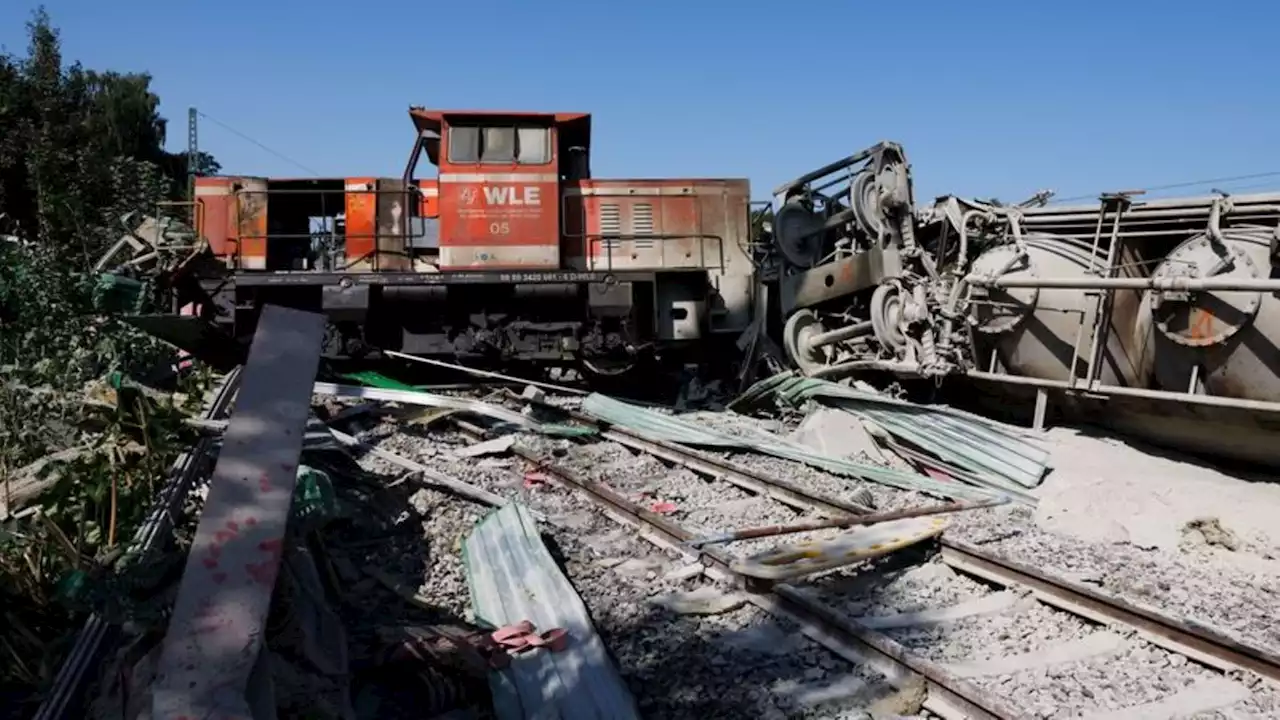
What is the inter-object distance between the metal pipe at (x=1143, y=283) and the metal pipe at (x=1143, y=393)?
0.81 m

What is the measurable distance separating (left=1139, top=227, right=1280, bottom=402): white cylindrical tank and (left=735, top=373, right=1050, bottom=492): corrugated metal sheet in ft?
4.04

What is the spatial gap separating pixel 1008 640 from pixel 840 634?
2.48 feet

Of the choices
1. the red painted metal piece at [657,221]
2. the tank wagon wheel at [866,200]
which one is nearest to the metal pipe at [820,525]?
the tank wagon wheel at [866,200]

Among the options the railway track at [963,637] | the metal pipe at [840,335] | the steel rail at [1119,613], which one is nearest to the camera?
the railway track at [963,637]

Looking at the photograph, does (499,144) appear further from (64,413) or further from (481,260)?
(64,413)

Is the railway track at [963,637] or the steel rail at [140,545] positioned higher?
the steel rail at [140,545]

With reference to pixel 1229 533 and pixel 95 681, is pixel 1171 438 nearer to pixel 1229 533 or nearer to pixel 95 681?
pixel 1229 533

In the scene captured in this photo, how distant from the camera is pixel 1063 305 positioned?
27.4ft

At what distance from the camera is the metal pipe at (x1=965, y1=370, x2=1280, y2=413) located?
674 cm

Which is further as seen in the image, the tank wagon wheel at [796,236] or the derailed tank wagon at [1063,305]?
the tank wagon wheel at [796,236]

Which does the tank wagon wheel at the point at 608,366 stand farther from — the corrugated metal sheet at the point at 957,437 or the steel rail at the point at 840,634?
the steel rail at the point at 840,634

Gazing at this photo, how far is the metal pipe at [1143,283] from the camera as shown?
648 cm

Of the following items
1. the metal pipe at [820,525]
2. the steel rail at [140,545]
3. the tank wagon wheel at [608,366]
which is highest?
the tank wagon wheel at [608,366]

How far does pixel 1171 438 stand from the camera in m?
7.81
